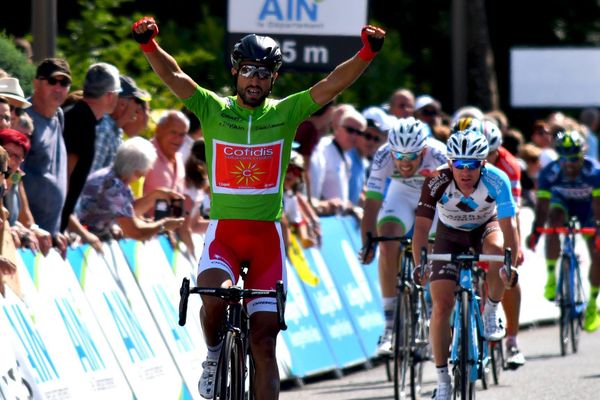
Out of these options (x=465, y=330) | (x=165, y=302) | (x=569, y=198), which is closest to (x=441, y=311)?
(x=465, y=330)

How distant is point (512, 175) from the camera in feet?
44.9

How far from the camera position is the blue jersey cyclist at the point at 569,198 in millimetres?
16531

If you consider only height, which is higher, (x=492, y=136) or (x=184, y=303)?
(x=492, y=136)

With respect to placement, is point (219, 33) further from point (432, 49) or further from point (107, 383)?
point (107, 383)

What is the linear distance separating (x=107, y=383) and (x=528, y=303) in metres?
9.50

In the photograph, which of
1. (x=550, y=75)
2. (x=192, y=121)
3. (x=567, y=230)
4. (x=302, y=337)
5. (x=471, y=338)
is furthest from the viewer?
(x=550, y=75)

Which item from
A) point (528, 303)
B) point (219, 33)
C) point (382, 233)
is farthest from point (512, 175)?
point (219, 33)

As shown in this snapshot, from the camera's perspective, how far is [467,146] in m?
10.8

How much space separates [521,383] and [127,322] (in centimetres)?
388

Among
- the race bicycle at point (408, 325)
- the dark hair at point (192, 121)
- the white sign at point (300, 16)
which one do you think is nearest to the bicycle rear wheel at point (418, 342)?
the race bicycle at point (408, 325)

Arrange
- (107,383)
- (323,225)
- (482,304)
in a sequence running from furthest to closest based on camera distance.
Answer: (323,225), (482,304), (107,383)

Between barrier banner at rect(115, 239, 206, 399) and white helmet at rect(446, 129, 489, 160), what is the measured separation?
2.17m

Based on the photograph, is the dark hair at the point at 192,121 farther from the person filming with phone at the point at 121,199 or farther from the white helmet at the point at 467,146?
the white helmet at the point at 467,146

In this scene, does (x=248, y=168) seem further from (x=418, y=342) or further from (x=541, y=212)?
(x=541, y=212)
